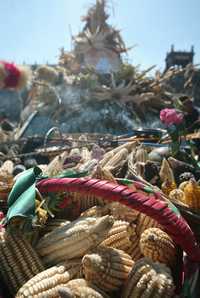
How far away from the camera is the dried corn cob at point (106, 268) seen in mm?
1154

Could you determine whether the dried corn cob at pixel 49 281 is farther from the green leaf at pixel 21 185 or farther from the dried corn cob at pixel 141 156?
→ the dried corn cob at pixel 141 156

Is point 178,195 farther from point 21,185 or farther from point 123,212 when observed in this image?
point 21,185

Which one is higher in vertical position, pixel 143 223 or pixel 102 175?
pixel 102 175

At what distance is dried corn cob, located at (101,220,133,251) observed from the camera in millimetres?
1404

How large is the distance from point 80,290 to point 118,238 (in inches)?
14.9

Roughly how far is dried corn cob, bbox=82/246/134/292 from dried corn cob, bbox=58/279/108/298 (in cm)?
3

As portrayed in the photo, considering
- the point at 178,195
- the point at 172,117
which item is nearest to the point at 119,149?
the point at 172,117

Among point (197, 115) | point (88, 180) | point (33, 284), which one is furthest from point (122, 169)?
point (197, 115)

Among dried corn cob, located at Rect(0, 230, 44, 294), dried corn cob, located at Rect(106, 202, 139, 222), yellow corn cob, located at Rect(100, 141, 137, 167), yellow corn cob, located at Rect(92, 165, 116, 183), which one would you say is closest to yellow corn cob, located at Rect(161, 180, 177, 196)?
yellow corn cob, located at Rect(92, 165, 116, 183)

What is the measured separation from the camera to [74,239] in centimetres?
132

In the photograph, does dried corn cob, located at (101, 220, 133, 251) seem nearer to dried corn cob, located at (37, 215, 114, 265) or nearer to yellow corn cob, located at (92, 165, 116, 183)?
dried corn cob, located at (37, 215, 114, 265)

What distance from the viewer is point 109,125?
358 inches

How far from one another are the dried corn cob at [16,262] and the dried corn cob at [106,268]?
0.20 meters

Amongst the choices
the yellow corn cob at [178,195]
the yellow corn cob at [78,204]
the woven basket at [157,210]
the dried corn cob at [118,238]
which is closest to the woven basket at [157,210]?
the woven basket at [157,210]
